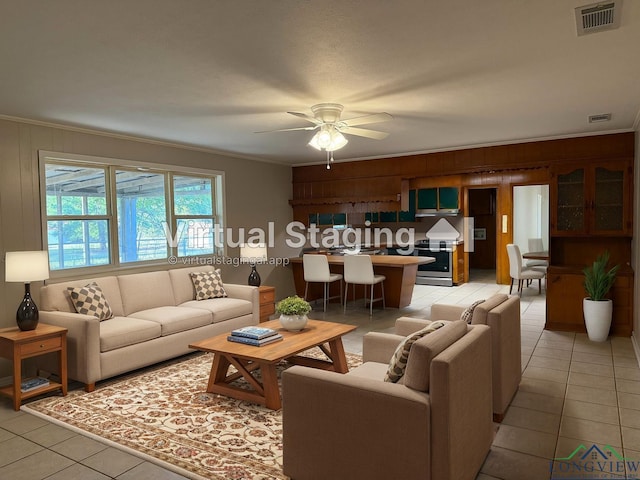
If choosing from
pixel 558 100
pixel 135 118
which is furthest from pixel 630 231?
pixel 135 118

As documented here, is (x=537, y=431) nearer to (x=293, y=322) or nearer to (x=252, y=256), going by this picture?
(x=293, y=322)

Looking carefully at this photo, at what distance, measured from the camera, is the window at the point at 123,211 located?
4.64 metres

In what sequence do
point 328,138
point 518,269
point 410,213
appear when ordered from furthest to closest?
point 410,213 → point 518,269 → point 328,138

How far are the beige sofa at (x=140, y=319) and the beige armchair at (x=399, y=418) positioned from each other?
88.5 inches

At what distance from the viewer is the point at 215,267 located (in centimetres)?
635

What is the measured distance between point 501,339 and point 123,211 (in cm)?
433

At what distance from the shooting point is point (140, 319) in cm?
439

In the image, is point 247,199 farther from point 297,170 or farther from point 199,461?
point 199,461

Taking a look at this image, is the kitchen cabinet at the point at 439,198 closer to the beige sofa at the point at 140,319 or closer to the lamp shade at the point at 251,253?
the lamp shade at the point at 251,253

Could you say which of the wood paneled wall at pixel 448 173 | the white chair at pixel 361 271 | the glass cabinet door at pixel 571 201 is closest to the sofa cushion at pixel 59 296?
the white chair at pixel 361 271

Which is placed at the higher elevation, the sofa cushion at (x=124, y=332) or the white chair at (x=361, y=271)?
the white chair at (x=361, y=271)

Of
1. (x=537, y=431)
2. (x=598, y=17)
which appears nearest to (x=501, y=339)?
(x=537, y=431)

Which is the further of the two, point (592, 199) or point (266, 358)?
point (592, 199)

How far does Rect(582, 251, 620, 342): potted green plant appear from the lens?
4879mm
